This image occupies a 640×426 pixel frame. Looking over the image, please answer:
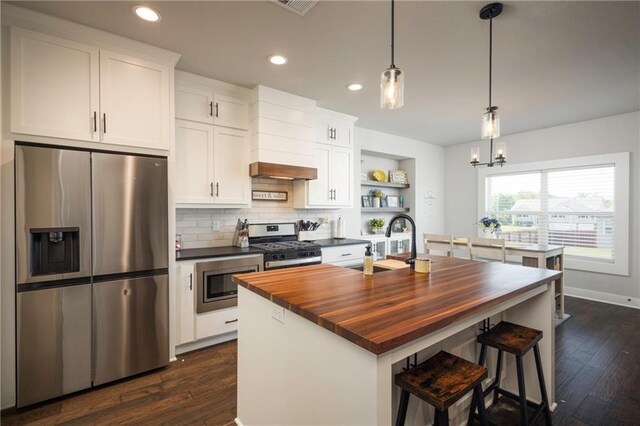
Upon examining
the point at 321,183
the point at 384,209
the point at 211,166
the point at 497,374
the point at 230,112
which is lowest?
the point at 497,374

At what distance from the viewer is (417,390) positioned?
4.03ft

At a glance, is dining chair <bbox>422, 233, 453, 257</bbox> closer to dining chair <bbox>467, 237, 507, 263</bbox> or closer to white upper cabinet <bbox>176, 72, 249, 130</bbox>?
dining chair <bbox>467, 237, 507, 263</bbox>

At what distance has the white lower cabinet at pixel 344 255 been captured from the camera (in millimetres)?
3693

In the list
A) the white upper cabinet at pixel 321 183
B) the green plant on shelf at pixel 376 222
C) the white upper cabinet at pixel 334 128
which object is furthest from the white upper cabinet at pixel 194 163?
the green plant on shelf at pixel 376 222

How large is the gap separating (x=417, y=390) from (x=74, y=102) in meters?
2.84

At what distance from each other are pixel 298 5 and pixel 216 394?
2.76 meters

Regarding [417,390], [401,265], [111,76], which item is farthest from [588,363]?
[111,76]

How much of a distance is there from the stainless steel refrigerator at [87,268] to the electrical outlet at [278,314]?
1.49 metres

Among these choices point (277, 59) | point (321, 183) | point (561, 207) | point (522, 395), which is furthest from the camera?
point (561, 207)

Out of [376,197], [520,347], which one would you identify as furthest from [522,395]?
[376,197]

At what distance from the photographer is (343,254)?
3.87 metres

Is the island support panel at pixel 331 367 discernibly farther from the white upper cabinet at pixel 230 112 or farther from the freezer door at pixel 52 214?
the white upper cabinet at pixel 230 112

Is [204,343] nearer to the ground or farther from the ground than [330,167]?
nearer to the ground

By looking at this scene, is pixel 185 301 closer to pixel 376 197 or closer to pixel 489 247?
pixel 489 247
